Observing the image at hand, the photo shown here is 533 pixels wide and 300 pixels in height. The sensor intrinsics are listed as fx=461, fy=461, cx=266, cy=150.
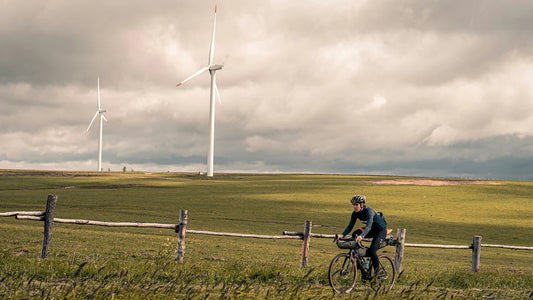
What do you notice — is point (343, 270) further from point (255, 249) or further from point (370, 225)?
point (255, 249)

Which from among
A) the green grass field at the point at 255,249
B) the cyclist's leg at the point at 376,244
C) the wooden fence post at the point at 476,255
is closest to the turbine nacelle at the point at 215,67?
the green grass field at the point at 255,249

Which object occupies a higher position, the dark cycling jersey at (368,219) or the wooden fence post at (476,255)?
the dark cycling jersey at (368,219)

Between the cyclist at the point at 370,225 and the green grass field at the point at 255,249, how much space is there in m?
1.09

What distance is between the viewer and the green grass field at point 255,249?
29.7 ft

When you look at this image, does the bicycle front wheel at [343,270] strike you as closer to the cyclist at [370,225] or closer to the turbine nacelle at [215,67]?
the cyclist at [370,225]

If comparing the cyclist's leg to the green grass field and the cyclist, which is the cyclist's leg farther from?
the green grass field

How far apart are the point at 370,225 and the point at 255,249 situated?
11.2m

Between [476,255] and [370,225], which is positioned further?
[476,255]

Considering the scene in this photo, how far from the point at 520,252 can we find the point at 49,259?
28.4m

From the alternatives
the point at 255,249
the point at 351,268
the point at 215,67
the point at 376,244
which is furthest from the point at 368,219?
the point at 215,67

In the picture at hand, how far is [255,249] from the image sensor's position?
72.4ft

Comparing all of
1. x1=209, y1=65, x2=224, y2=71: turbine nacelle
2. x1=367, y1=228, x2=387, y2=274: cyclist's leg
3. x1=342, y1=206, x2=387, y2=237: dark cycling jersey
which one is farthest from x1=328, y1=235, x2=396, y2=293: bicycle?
x1=209, y1=65, x2=224, y2=71: turbine nacelle

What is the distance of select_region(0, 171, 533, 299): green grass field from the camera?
9.05 m

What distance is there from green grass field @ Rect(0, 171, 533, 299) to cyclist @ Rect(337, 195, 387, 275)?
1093 mm
